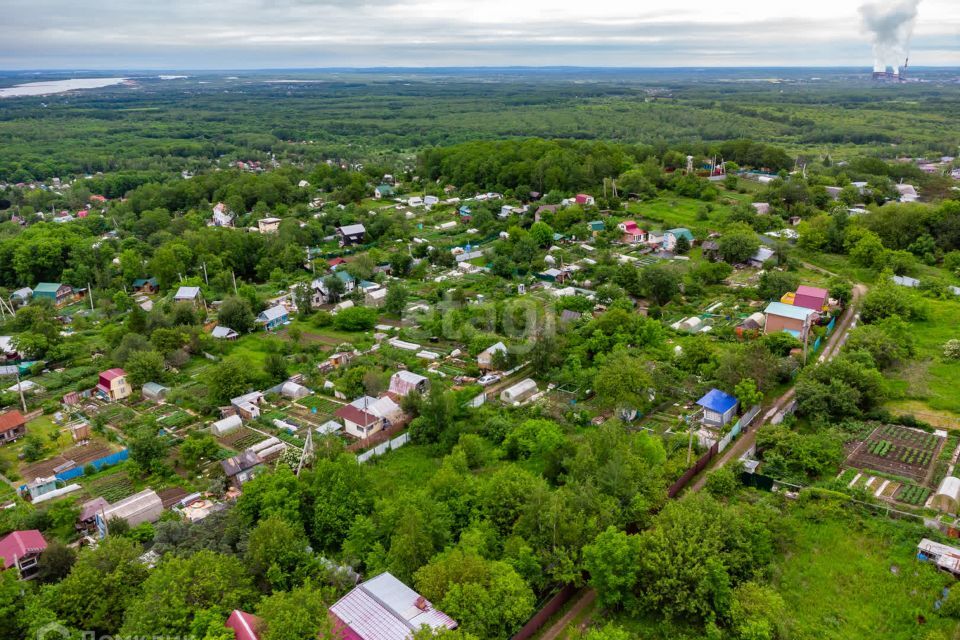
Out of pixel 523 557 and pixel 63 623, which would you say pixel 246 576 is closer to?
pixel 63 623

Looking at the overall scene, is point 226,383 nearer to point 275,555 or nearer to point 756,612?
point 275,555

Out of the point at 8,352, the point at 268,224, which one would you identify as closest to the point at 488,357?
the point at 8,352

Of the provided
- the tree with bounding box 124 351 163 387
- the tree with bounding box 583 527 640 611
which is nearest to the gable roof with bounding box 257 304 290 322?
the tree with bounding box 124 351 163 387

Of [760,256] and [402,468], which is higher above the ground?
[760,256]

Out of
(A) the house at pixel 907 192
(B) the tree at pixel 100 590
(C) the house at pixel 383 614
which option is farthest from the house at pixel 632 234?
(B) the tree at pixel 100 590

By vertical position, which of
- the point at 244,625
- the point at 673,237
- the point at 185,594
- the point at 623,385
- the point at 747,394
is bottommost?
the point at 244,625

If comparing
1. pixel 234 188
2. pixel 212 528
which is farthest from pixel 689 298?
pixel 234 188
